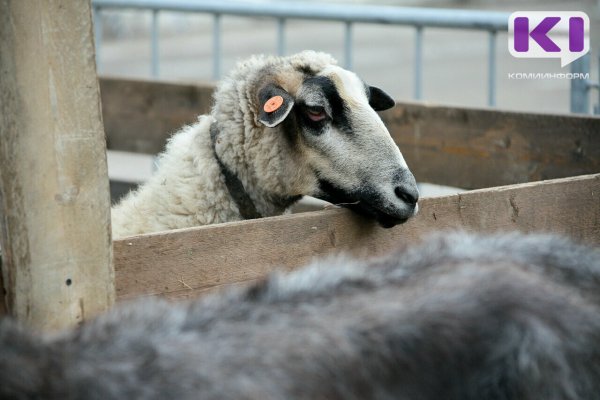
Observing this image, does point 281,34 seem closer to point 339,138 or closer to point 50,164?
point 339,138

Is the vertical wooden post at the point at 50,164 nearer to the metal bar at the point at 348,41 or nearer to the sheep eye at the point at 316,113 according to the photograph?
the sheep eye at the point at 316,113

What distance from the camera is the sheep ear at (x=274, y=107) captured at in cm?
425

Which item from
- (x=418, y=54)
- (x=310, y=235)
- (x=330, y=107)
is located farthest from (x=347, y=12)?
(x=310, y=235)

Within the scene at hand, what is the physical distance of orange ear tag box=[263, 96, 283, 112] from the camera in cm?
429

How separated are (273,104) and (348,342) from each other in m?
2.26

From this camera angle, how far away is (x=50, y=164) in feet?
8.90

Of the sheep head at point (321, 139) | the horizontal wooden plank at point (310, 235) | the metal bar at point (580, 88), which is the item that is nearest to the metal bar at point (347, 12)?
the metal bar at point (580, 88)

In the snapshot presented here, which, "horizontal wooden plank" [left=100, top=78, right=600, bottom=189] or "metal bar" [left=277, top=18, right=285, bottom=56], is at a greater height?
"metal bar" [left=277, top=18, right=285, bottom=56]

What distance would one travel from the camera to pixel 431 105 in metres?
5.69

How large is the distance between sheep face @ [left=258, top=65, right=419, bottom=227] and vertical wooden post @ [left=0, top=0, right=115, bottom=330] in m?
1.53

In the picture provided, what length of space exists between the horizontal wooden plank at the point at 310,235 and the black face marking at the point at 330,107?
640 millimetres

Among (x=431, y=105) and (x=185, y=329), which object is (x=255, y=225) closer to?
(x=185, y=329)

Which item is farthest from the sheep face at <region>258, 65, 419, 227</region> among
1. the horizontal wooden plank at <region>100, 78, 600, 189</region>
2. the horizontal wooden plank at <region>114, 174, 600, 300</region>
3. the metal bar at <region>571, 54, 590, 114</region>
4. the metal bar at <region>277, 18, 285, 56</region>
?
the metal bar at <region>277, 18, 285, 56</region>

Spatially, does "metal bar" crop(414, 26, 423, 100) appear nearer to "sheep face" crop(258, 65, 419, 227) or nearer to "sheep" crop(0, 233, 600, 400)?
"sheep face" crop(258, 65, 419, 227)
